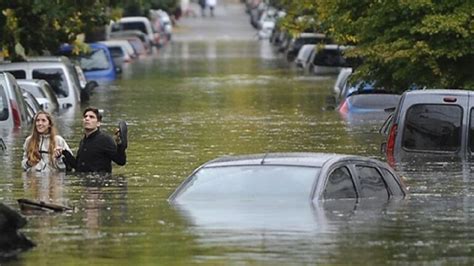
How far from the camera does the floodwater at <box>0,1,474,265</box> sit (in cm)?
1350

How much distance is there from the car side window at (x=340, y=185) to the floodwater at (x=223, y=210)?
15cm

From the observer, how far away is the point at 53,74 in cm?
3959

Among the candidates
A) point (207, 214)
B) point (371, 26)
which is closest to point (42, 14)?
point (371, 26)

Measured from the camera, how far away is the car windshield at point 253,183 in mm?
16141

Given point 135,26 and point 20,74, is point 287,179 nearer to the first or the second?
point 20,74

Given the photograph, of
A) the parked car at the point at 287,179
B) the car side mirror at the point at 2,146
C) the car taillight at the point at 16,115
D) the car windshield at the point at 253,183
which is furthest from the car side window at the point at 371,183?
the car taillight at the point at 16,115

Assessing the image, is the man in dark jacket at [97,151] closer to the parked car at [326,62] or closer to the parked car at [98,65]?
the parked car at [98,65]

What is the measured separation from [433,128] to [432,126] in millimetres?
71

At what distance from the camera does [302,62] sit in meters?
65.8

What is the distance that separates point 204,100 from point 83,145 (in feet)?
78.5

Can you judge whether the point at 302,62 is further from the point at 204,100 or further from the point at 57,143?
the point at 57,143

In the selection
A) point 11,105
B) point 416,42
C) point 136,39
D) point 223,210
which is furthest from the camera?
point 136,39

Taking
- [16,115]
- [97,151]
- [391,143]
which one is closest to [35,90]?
[16,115]

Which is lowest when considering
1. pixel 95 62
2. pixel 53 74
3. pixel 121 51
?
pixel 121 51
